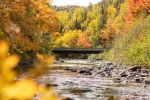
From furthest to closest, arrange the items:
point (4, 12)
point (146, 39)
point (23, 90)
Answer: point (146, 39), point (4, 12), point (23, 90)

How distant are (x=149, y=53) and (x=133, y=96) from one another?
16671mm

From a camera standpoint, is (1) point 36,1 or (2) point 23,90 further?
(1) point 36,1

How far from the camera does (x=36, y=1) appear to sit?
37.3 metres

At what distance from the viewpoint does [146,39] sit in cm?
3616

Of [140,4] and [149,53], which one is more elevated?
[140,4]

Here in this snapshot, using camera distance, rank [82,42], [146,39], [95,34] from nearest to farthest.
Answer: [146,39]
[95,34]
[82,42]

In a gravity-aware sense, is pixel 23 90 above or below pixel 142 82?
above

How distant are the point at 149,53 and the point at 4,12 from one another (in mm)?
14462

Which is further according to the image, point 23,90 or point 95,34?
point 95,34

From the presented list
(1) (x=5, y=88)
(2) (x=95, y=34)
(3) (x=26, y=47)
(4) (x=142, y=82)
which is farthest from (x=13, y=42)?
(2) (x=95, y=34)

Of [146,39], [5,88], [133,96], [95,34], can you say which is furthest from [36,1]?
[95,34]

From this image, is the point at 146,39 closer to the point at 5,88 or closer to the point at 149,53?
the point at 149,53

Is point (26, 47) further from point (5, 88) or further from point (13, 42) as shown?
point (5, 88)

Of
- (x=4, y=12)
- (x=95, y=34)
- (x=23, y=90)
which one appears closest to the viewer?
(x=23, y=90)
